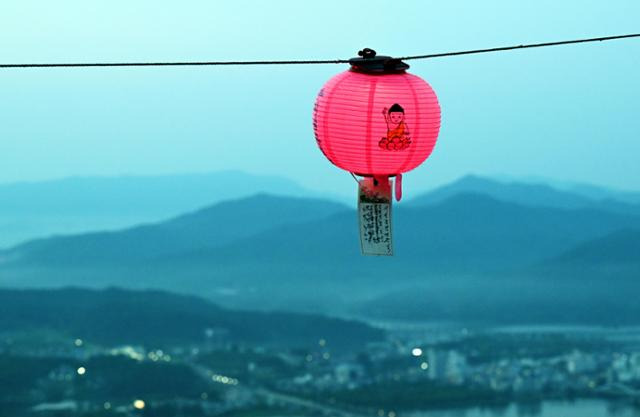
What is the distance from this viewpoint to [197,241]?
66562mm

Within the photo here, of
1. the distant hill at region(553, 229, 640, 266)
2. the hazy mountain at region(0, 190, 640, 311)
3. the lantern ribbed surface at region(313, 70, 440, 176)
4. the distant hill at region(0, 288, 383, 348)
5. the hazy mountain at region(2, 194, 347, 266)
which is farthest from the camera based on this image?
the hazy mountain at region(2, 194, 347, 266)

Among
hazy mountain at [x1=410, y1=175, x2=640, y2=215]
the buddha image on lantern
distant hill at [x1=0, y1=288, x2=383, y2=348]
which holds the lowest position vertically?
distant hill at [x1=0, y1=288, x2=383, y2=348]

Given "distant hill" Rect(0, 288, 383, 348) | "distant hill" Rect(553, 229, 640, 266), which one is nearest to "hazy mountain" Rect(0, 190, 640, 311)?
"distant hill" Rect(553, 229, 640, 266)

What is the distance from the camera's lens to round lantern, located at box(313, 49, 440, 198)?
356cm

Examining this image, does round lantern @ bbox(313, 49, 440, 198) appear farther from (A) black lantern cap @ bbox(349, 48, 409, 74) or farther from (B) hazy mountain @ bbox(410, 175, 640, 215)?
(B) hazy mountain @ bbox(410, 175, 640, 215)

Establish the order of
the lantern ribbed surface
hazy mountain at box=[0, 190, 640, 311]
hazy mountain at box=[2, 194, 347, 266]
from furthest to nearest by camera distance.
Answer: hazy mountain at box=[2, 194, 347, 266] < hazy mountain at box=[0, 190, 640, 311] < the lantern ribbed surface

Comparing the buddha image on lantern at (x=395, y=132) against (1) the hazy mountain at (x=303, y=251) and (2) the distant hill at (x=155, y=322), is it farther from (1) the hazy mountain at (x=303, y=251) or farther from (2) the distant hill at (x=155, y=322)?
(1) the hazy mountain at (x=303, y=251)

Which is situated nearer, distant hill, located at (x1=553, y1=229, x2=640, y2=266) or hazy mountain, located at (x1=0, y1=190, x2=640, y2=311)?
distant hill, located at (x1=553, y1=229, x2=640, y2=266)

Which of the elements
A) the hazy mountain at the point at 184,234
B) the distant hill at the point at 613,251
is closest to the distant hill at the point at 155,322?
the distant hill at the point at 613,251

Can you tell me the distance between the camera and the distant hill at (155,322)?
42.5 m

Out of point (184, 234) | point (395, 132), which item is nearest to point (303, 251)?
point (184, 234)

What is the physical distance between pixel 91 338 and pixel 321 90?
4021cm

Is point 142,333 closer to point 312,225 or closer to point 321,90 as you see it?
Answer: point 312,225

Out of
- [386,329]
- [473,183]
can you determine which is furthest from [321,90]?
[473,183]
